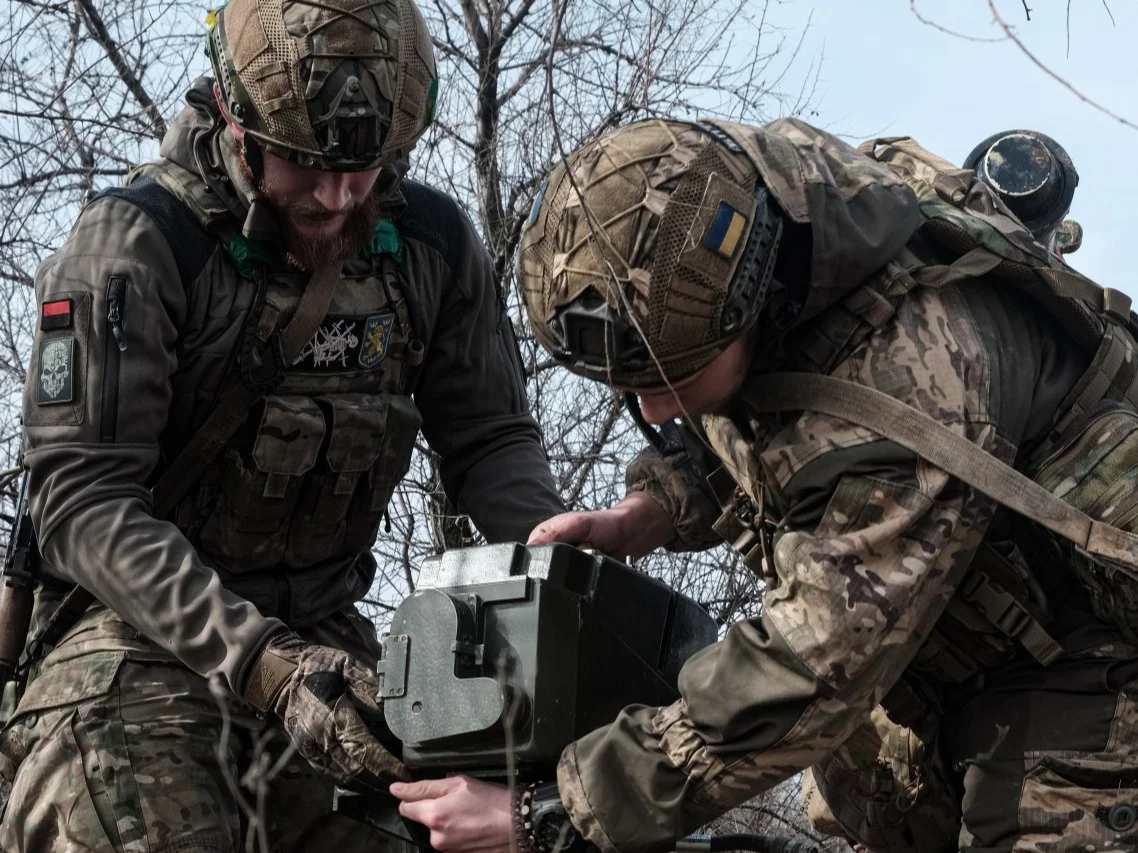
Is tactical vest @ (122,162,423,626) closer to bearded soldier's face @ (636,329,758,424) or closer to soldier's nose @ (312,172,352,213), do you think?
soldier's nose @ (312,172,352,213)

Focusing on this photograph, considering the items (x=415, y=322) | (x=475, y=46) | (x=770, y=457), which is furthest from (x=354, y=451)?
(x=475, y=46)

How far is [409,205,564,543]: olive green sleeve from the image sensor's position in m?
5.03

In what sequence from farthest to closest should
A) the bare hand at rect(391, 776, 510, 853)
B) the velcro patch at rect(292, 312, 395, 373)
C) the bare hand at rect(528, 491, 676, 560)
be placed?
the velcro patch at rect(292, 312, 395, 373) < the bare hand at rect(528, 491, 676, 560) < the bare hand at rect(391, 776, 510, 853)

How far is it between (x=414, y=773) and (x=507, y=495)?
1339 millimetres

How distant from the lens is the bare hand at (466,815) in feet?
11.7

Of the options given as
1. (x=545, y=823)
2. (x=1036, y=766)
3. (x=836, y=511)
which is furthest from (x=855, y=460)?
(x=545, y=823)

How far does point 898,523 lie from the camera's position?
321 cm

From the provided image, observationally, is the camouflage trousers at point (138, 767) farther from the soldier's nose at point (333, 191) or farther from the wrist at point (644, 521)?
the soldier's nose at point (333, 191)

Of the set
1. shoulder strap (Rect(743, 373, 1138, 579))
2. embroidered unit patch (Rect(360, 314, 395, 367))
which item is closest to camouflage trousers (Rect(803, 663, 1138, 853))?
shoulder strap (Rect(743, 373, 1138, 579))

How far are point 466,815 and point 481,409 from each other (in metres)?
1.79

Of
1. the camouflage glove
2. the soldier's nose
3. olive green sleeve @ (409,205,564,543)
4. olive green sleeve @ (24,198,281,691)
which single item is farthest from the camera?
olive green sleeve @ (409,205,564,543)

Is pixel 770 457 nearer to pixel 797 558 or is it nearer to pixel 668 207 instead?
pixel 797 558

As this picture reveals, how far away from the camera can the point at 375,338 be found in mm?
4750

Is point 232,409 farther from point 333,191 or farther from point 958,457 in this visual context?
point 958,457
